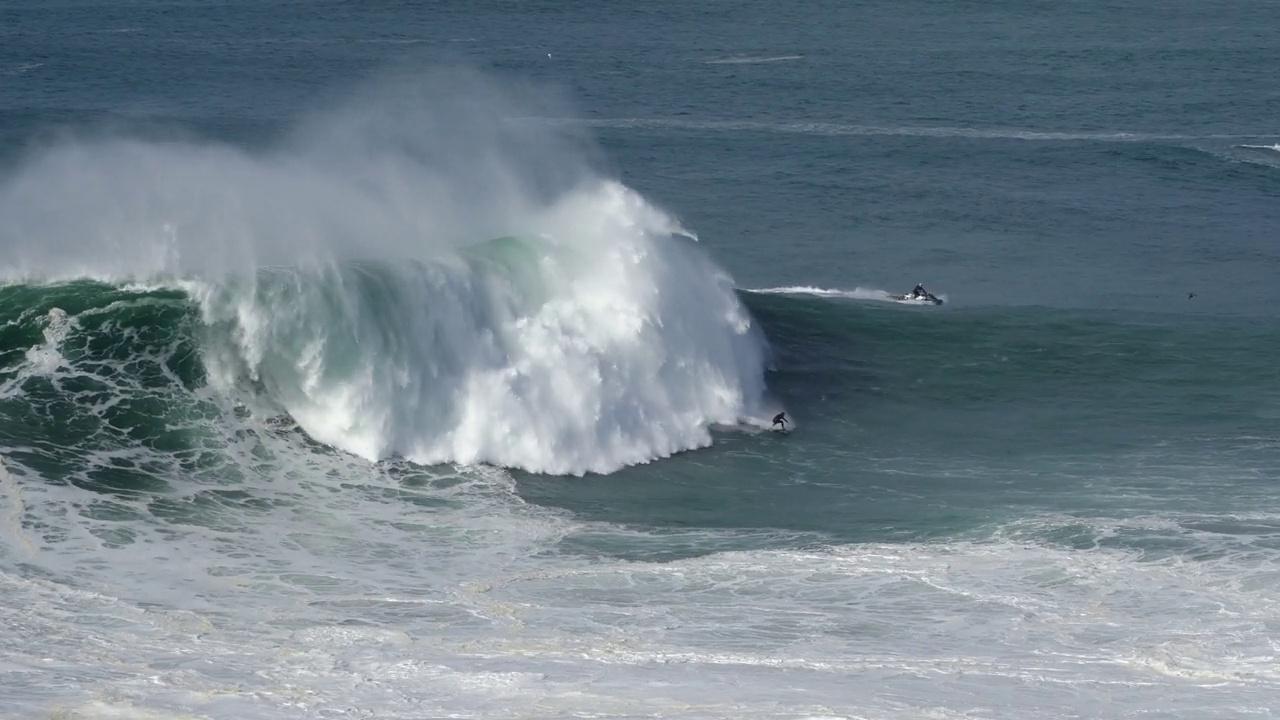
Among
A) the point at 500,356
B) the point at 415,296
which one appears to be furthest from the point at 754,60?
the point at 500,356

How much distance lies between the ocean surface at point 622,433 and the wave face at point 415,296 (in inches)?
3.0

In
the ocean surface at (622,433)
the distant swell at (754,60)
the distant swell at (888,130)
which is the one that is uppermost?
the distant swell at (754,60)

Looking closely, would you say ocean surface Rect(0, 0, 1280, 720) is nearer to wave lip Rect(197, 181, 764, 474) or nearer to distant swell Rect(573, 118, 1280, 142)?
wave lip Rect(197, 181, 764, 474)

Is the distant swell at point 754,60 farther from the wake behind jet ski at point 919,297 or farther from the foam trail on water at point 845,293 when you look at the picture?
the wake behind jet ski at point 919,297

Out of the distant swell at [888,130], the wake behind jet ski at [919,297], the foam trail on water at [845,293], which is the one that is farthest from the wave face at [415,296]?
the distant swell at [888,130]

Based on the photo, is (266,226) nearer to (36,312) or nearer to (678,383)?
(36,312)

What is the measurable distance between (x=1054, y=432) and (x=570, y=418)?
8.03m

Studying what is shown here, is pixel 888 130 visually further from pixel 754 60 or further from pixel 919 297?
pixel 919 297

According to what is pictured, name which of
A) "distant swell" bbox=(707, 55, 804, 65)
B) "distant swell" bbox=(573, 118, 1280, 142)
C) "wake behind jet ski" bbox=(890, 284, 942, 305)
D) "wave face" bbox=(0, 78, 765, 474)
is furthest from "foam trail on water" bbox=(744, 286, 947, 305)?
"distant swell" bbox=(707, 55, 804, 65)

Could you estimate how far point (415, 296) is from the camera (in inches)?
1060

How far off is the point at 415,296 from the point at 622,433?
4.01m

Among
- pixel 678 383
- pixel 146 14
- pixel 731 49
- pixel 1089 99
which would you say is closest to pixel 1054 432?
pixel 678 383

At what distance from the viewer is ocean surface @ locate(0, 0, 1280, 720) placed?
668 inches

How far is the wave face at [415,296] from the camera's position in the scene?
25438 millimetres
